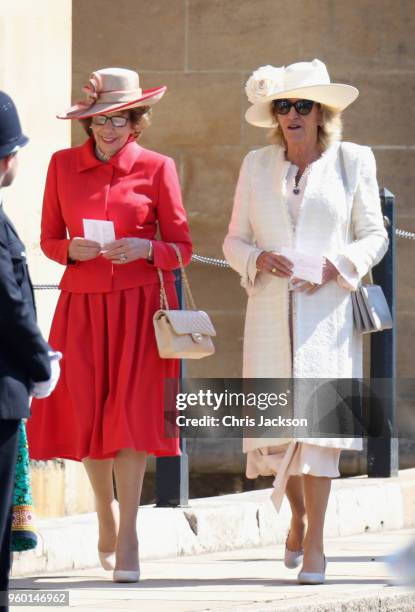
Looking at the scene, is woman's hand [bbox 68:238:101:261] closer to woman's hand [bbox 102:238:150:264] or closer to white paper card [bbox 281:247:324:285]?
woman's hand [bbox 102:238:150:264]

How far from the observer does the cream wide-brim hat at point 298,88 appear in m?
7.52

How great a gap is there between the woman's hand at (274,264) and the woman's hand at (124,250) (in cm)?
47

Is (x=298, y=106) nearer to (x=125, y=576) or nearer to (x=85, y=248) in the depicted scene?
(x=85, y=248)

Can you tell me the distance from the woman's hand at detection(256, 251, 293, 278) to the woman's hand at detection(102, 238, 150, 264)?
0.47 meters

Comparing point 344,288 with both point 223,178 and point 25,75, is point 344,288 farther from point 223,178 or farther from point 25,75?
point 223,178

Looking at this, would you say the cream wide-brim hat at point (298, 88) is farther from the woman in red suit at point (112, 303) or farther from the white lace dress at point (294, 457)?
the woman in red suit at point (112, 303)

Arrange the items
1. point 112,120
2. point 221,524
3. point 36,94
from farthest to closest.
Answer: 1. point 36,94
2. point 221,524
3. point 112,120

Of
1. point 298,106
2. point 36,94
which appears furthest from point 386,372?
point 298,106

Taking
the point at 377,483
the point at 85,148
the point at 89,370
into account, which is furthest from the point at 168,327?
the point at 377,483

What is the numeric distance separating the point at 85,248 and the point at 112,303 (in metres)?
0.24

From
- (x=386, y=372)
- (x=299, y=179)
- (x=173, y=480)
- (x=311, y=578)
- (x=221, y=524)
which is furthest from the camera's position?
(x=386, y=372)

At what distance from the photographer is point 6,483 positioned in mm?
5223

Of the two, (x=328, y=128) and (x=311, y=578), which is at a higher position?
(x=328, y=128)

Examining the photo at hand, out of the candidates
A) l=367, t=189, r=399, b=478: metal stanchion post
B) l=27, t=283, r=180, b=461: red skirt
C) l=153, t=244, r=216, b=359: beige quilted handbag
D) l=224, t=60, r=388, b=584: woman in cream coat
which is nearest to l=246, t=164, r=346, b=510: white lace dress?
l=224, t=60, r=388, b=584: woman in cream coat
